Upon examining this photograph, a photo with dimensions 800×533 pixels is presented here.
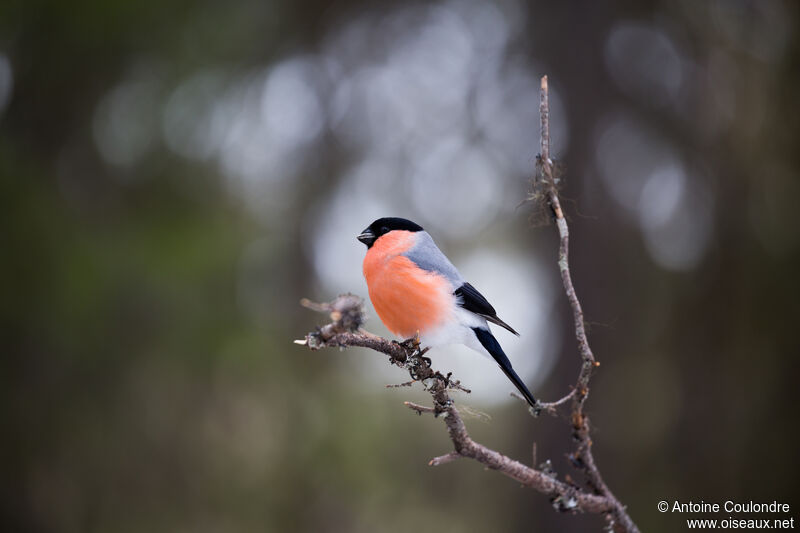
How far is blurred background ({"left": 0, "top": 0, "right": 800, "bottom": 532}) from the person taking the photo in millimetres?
2873

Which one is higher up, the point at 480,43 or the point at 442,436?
the point at 480,43

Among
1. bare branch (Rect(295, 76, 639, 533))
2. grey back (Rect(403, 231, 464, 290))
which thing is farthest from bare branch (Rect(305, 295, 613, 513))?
grey back (Rect(403, 231, 464, 290))

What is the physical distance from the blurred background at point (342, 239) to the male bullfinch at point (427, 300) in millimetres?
858

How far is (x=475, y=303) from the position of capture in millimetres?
1380

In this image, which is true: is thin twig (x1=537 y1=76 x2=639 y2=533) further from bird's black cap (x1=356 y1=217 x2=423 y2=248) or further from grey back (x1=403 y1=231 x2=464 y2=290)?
bird's black cap (x1=356 y1=217 x2=423 y2=248)

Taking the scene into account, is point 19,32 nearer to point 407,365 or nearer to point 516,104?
point 516,104

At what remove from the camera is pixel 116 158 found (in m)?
3.58

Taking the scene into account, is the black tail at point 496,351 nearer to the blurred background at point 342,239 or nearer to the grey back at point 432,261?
the grey back at point 432,261

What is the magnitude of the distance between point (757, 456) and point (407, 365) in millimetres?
2366

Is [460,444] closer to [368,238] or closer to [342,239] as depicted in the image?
[368,238]

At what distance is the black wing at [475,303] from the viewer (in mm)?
1322

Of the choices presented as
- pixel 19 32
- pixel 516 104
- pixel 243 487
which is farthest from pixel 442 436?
pixel 19 32

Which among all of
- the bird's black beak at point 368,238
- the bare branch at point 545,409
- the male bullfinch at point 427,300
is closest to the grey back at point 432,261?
the male bullfinch at point 427,300

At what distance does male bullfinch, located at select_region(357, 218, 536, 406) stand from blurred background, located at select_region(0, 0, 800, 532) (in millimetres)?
858
